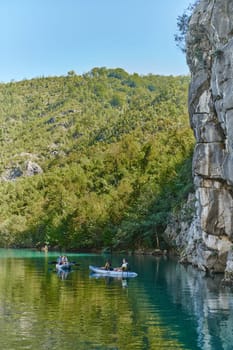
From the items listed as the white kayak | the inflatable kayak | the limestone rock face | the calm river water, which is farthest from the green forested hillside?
the calm river water

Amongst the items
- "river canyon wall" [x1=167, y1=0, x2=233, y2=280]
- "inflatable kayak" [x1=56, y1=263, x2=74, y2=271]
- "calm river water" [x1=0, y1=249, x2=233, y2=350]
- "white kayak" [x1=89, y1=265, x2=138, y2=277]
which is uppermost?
"river canyon wall" [x1=167, y1=0, x2=233, y2=280]

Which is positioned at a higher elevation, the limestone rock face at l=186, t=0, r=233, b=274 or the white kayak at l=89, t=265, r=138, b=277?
the limestone rock face at l=186, t=0, r=233, b=274

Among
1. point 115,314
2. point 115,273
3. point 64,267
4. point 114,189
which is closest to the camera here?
point 115,314

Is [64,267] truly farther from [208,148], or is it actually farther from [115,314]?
[115,314]

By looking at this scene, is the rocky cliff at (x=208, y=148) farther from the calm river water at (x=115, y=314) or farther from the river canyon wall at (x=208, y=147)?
the calm river water at (x=115, y=314)

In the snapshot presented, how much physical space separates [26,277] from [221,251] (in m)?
16.0

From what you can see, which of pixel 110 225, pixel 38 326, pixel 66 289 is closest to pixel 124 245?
pixel 110 225

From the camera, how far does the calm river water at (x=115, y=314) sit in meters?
22.0

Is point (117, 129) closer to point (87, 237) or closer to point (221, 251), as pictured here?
point (87, 237)

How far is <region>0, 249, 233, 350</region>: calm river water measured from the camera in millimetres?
22000

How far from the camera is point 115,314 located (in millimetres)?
28016

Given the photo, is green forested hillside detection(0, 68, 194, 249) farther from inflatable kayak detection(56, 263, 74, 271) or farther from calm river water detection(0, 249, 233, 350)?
calm river water detection(0, 249, 233, 350)

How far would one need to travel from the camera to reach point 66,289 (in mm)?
38906

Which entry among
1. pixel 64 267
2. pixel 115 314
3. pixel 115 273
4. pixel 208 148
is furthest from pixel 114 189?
pixel 115 314
